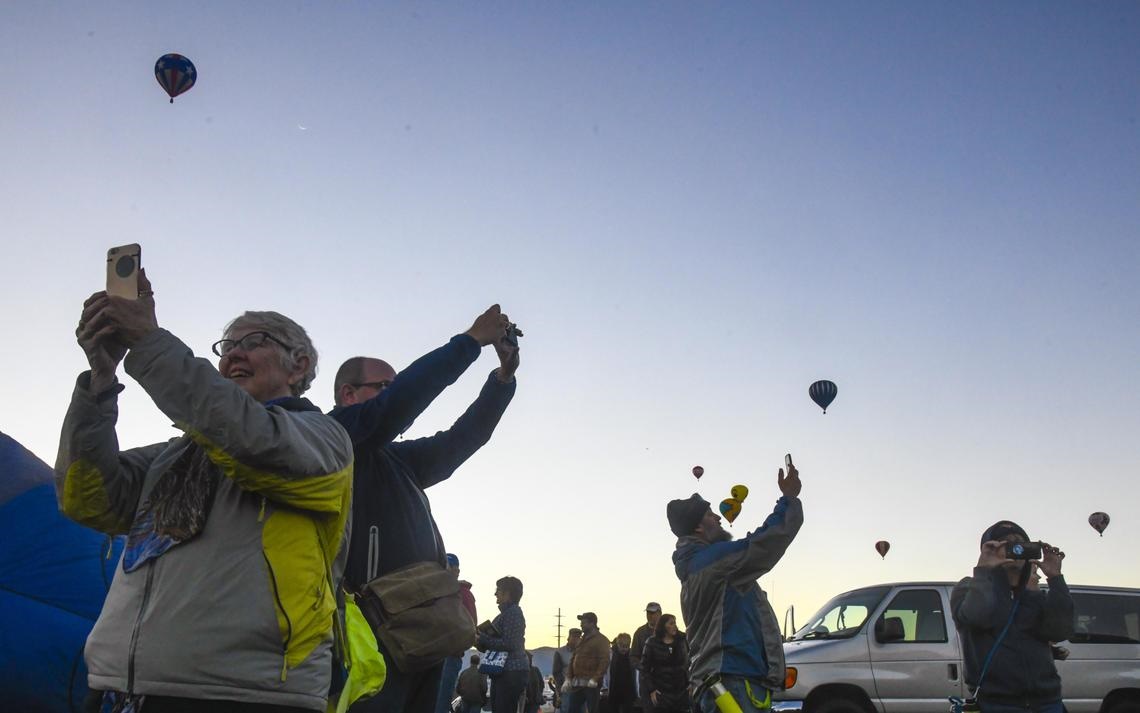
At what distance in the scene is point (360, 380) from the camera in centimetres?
393

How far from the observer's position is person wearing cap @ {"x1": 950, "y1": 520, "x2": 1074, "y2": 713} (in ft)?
→ 16.6

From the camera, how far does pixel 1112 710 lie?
35.6 feet

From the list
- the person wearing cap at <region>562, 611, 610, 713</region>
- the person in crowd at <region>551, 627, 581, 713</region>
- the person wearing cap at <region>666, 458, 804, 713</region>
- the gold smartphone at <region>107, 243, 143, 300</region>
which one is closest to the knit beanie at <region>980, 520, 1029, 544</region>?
the person wearing cap at <region>666, 458, 804, 713</region>

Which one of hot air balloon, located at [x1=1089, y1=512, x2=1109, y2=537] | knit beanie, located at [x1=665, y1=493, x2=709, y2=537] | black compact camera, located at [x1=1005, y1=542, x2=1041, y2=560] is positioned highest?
hot air balloon, located at [x1=1089, y1=512, x2=1109, y2=537]

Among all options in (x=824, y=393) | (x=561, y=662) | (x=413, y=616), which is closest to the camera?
(x=413, y=616)

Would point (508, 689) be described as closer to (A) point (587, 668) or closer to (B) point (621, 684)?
(A) point (587, 668)

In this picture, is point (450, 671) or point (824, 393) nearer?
point (450, 671)

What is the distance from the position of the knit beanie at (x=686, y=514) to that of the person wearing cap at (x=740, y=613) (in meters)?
0.32

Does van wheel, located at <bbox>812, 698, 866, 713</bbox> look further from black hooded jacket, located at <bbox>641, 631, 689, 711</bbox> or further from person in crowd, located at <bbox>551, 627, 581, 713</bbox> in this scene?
person in crowd, located at <bbox>551, 627, 581, 713</bbox>

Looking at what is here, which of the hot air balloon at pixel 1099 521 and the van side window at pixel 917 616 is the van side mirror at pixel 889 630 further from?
the hot air balloon at pixel 1099 521

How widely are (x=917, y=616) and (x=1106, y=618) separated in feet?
6.52

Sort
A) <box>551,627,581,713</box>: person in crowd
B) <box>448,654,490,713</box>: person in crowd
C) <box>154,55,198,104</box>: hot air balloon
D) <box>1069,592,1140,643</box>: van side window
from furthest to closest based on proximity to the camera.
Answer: <box>551,627,581,713</box>: person in crowd
<box>154,55,198,104</box>: hot air balloon
<box>448,654,490,713</box>: person in crowd
<box>1069,592,1140,643</box>: van side window

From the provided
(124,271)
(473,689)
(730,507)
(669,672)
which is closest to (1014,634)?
(730,507)

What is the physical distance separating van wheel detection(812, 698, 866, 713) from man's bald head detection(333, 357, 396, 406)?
27.9 ft
